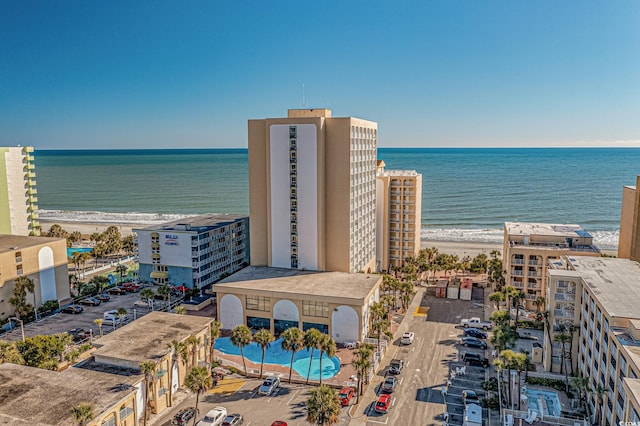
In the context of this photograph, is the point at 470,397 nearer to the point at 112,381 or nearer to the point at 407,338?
the point at 407,338

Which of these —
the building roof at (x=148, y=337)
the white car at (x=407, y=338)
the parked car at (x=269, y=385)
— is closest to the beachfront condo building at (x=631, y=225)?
the white car at (x=407, y=338)

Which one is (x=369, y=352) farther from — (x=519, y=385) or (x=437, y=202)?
(x=437, y=202)

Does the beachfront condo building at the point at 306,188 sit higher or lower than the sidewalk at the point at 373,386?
higher

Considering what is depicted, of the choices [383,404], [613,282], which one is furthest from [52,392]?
[613,282]

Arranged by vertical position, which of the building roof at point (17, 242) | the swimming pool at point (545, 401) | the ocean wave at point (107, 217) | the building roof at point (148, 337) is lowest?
the swimming pool at point (545, 401)

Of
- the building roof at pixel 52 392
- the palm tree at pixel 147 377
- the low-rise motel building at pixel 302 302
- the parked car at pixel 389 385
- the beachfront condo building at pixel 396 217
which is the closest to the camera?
the building roof at pixel 52 392

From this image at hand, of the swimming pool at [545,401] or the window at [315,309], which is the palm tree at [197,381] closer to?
the window at [315,309]
